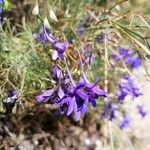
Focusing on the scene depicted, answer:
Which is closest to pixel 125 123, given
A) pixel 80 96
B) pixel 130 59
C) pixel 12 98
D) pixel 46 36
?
pixel 130 59

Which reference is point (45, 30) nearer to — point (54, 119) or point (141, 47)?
point (141, 47)

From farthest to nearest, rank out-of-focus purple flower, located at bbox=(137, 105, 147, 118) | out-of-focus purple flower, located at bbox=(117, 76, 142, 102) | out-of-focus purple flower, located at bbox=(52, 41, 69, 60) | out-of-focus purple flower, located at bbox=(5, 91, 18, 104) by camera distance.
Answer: out-of-focus purple flower, located at bbox=(137, 105, 147, 118), out-of-focus purple flower, located at bbox=(117, 76, 142, 102), out-of-focus purple flower, located at bbox=(5, 91, 18, 104), out-of-focus purple flower, located at bbox=(52, 41, 69, 60)

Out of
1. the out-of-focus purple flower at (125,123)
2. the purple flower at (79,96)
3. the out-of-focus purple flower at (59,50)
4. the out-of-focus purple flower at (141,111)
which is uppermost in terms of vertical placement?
the out-of-focus purple flower at (59,50)

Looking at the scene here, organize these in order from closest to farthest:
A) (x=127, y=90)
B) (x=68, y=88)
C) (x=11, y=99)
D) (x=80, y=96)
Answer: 1. (x=80, y=96)
2. (x=68, y=88)
3. (x=11, y=99)
4. (x=127, y=90)

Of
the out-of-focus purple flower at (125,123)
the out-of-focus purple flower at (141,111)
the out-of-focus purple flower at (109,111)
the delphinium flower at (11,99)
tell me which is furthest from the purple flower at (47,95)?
the out-of-focus purple flower at (141,111)

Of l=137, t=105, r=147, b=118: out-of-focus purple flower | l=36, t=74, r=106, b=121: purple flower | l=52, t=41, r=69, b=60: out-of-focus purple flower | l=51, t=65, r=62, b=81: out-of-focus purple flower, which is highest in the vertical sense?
l=52, t=41, r=69, b=60: out-of-focus purple flower

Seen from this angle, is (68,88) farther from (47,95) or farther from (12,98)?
(12,98)

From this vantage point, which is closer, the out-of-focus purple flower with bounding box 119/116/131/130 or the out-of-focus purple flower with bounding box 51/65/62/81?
the out-of-focus purple flower with bounding box 51/65/62/81

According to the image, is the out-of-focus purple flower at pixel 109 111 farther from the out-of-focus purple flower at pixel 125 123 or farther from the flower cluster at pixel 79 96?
the flower cluster at pixel 79 96

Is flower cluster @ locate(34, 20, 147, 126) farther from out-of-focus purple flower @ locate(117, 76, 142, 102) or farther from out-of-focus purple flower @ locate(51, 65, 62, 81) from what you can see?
out-of-focus purple flower @ locate(117, 76, 142, 102)

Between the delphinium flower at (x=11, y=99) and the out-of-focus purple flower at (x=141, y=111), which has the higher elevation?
the delphinium flower at (x=11, y=99)

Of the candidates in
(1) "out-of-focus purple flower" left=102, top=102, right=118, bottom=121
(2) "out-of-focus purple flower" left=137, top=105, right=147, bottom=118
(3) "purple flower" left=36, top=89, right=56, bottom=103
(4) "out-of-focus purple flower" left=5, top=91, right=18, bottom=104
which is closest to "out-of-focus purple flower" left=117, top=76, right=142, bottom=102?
(1) "out-of-focus purple flower" left=102, top=102, right=118, bottom=121
